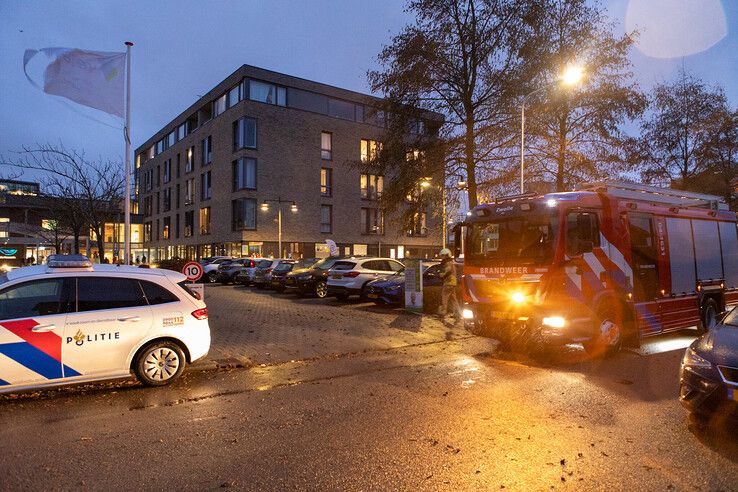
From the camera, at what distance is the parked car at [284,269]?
20.4 meters

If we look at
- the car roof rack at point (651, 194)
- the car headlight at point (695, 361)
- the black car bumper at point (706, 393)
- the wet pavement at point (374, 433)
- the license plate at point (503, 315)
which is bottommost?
the wet pavement at point (374, 433)

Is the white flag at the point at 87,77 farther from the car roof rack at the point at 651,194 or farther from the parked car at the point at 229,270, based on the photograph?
the parked car at the point at 229,270

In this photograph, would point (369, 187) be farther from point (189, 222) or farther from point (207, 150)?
point (189, 222)

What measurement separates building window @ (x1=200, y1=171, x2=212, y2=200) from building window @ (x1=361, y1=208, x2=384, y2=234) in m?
14.5

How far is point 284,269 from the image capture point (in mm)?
21203

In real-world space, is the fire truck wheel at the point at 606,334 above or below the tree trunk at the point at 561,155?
below

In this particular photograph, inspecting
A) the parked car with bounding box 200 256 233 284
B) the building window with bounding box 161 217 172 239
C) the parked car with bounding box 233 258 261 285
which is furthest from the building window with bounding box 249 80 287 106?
the building window with bounding box 161 217 172 239

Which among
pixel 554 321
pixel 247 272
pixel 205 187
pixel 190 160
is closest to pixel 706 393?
pixel 554 321

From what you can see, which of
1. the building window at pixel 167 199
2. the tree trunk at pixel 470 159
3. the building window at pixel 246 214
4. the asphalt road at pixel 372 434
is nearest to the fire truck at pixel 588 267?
the asphalt road at pixel 372 434

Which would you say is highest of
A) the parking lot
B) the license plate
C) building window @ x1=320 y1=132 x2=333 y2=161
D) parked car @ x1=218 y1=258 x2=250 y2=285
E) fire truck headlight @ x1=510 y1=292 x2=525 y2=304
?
building window @ x1=320 y1=132 x2=333 y2=161

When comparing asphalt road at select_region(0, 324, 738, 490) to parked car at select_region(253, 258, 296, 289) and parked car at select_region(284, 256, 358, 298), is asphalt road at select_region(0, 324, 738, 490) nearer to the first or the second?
parked car at select_region(284, 256, 358, 298)

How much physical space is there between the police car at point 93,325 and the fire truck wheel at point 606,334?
6256mm

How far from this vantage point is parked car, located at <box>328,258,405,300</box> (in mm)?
16891

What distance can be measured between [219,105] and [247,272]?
24229 millimetres
